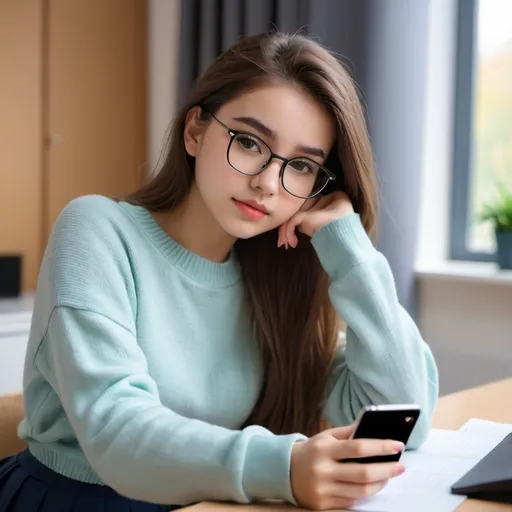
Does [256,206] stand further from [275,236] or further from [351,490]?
[351,490]

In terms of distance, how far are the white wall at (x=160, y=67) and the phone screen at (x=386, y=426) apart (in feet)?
7.64

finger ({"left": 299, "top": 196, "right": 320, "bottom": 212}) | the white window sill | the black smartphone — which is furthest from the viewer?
the white window sill

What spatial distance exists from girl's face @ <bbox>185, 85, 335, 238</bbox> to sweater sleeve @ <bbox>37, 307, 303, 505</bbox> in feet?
0.97

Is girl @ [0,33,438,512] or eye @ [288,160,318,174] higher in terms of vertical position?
eye @ [288,160,318,174]

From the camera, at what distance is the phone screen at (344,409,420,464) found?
875 mm

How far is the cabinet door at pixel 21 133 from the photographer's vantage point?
2.82 m

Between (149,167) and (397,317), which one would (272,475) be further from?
(149,167)

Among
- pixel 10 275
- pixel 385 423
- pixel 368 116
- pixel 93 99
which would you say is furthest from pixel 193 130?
pixel 93 99

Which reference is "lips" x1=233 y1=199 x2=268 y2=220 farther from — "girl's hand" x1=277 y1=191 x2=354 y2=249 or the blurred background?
the blurred background

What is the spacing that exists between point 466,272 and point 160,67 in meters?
1.45

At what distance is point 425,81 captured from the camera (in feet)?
7.96

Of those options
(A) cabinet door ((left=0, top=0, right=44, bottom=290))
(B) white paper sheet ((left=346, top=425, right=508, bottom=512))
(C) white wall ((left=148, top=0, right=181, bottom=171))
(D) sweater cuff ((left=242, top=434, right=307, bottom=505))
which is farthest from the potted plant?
(D) sweater cuff ((left=242, top=434, right=307, bottom=505))

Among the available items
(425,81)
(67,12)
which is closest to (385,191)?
(425,81)

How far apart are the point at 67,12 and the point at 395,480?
94.0 inches
